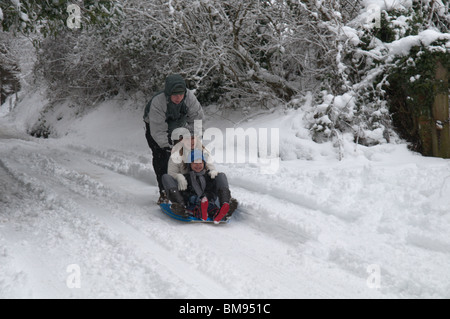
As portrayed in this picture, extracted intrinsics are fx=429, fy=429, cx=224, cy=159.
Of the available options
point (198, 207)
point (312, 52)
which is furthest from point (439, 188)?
point (312, 52)

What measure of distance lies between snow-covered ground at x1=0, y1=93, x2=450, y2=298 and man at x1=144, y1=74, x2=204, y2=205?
90 cm

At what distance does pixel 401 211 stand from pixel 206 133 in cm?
650

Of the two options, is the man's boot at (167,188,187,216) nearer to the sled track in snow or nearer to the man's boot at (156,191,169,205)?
the sled track in snow

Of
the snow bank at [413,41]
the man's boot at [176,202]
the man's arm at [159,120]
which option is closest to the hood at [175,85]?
the man's arm at [159,120]

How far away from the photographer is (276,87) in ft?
33.9

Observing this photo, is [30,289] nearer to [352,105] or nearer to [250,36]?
[352,105]

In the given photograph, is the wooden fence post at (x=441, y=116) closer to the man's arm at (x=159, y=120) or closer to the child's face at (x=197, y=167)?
the child's face at (x=197, y=167)

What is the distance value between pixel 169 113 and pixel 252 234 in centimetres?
199

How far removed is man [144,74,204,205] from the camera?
5434 millimetres

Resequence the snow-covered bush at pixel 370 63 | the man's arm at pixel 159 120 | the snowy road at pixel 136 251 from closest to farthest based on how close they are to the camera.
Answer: the snowy road at pixel 136 251
the man's arm at pixel 159 120
the snow-covered bush at pixel 370 63

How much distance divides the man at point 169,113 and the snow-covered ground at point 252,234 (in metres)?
0.90

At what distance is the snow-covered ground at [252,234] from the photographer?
11.1 feet

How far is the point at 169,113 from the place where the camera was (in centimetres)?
564

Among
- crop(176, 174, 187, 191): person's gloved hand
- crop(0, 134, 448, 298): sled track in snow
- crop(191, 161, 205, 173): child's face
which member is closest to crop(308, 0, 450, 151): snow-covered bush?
crop(0, 134, 448, 298): sled track in snow
